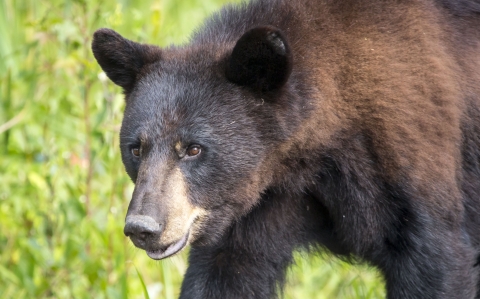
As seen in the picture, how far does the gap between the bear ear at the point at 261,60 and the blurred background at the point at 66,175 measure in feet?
4.45

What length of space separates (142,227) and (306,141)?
94cm

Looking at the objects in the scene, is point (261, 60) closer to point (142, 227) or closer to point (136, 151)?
point (136, 151)

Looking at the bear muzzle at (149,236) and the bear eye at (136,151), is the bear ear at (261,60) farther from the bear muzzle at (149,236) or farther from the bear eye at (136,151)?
the bear muzzle at (149,236)

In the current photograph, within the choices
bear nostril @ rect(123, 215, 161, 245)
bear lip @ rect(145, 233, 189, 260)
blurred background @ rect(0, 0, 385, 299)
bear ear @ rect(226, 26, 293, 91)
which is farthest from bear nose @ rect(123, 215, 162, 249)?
blurred background @ rect(0, 0, 385, 299)

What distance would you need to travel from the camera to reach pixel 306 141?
4.22 meters

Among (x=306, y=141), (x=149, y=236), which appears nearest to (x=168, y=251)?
(x=149, y=236)

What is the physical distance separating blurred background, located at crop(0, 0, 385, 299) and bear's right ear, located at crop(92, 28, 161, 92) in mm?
741

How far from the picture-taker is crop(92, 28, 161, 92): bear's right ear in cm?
437

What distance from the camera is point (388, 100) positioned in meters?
4.25

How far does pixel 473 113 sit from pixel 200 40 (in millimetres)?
1444

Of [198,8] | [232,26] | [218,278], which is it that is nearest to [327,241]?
[218,278]

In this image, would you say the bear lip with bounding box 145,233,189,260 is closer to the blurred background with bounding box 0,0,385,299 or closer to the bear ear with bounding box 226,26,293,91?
the bear ear with bounding box 226,26,293,91

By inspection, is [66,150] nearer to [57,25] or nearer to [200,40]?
[57,25]

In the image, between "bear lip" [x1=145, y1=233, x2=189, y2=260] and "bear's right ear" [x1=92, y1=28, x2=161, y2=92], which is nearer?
"bear lip" [x1=145, y1=233, x2=189, y2=260]
